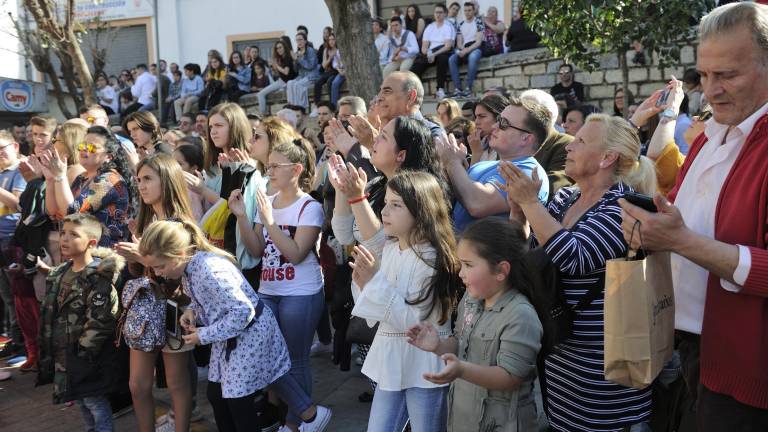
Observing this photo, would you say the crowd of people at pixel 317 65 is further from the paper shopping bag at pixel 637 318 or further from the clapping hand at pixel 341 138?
the paper shopping bag at pixel 637 318

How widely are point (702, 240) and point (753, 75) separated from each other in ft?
1.66

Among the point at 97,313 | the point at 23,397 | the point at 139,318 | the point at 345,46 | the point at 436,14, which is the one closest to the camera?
the point at 139,318

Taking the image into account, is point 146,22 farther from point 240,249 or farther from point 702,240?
point 702,240

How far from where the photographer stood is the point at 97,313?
437cm

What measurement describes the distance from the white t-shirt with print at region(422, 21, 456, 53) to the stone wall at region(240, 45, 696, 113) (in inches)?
19.6

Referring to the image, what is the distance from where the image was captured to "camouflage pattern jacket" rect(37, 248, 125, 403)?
Answer: 4.27 m

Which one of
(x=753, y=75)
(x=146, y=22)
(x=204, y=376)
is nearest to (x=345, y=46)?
(x=204, y=376)

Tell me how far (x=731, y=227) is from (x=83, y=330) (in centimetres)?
372

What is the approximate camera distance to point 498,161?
3670 mm

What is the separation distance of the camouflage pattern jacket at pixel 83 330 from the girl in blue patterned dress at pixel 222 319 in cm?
74

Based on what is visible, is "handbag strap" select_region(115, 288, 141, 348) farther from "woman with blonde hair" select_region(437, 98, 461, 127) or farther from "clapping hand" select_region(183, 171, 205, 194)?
"woman with blonde hair" select_region(437, 98, 461, 127)

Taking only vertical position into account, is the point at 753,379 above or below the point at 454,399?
above

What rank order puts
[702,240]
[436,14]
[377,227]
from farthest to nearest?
[436,14] → [377,227] → [702,240]

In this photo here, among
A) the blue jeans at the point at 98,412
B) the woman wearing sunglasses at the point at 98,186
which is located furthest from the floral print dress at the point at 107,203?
the blue jeans at the point at 98,412
